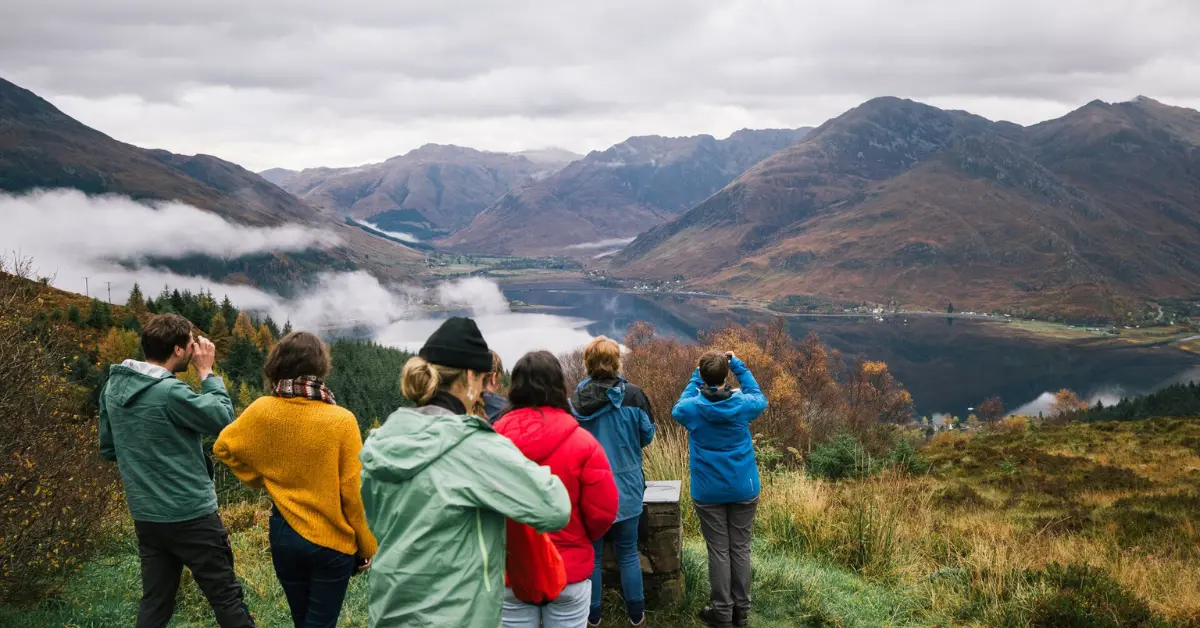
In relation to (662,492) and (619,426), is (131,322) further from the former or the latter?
(619,426)

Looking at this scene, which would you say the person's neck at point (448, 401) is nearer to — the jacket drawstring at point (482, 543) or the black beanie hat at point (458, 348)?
the black beanie hat at point (458, 348)

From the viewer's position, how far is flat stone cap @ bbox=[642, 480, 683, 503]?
16.1 feet

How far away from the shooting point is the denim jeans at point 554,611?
3.04 m

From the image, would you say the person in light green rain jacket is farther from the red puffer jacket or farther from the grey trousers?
the grey trousers

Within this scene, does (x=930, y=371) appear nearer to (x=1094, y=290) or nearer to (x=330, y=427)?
(x=1094, y=290)

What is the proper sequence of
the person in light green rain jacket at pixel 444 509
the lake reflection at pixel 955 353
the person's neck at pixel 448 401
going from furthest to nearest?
1. the lake reflection at pixel 955 353
2. the person's neck at pixel 448 401
3. the person in light green rain jacket at pixel 444 509

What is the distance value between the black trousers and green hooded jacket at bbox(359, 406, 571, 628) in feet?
5.48

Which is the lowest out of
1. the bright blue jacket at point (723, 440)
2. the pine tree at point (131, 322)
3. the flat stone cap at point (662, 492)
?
the pine tree at point (131, 322)

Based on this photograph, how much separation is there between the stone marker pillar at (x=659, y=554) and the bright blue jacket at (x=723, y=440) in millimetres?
299

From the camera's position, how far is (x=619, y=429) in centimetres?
414

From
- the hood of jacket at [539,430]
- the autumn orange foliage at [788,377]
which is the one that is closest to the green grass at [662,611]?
the hood of jacket at [539,430]

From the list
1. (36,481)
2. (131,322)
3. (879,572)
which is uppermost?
(36,481)

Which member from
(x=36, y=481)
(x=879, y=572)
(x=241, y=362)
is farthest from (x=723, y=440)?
(x=241, y=362)

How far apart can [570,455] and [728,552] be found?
7.09ft
